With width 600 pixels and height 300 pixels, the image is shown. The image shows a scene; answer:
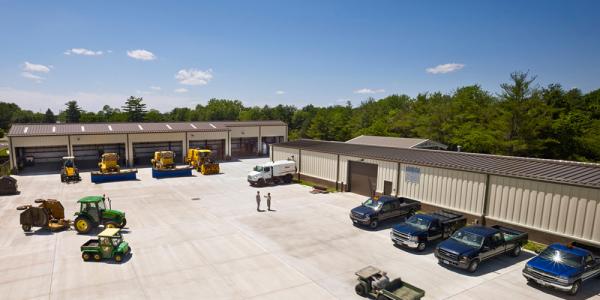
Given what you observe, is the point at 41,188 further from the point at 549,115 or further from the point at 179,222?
the point at 549,115

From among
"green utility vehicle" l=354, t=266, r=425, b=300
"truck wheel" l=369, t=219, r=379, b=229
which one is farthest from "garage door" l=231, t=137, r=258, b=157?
"green utility vehicle" l=354, t=266, r=425, b=300

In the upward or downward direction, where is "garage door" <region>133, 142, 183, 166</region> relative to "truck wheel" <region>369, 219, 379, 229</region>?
upward

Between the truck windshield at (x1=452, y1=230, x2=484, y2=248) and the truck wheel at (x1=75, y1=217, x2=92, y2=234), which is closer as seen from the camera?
the truck windshield at (x1=452, y1=230, x2=484, y2=248)

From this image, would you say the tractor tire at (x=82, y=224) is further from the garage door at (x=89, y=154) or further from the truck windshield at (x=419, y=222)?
the garage door at (x=89, y=154)

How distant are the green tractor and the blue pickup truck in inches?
822

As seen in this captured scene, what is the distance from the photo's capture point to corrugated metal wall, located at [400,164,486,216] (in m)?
21.1

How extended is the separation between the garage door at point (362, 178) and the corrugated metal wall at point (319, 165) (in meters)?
2.09

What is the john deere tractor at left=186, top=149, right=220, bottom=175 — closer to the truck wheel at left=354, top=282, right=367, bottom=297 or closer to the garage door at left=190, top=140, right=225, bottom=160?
the garage door at left=190, top=140, right=225, bottom=160

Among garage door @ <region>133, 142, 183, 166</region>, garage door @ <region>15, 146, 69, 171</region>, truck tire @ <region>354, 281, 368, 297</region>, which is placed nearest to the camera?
truck tire @ <region>354, 281, 368, 297</region>

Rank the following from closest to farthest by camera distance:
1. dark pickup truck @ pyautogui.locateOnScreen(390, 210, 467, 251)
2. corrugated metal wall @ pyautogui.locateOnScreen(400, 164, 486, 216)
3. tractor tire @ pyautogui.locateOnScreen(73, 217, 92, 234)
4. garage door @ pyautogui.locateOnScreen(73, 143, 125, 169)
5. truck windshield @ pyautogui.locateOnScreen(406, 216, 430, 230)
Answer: dark pickup truck @ pyautogui.locateOnScreen(390, 210, 467, 251) → truck windshield @ pyautogui.locateOnScreen(406, 216, 430, 230) → tractor tire @ pyautogui.locateOnScreen(73, 217, 92, 234) → corrugated metal wall @ pyautogui.locateOnScreen(400, 164, 486, 216) → garage door @ pyautogui.locateOnScreen(73, 143, 125, 169)

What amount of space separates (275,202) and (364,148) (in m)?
10.5

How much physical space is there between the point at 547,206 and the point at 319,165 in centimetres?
1919

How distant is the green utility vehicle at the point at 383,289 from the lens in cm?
1177

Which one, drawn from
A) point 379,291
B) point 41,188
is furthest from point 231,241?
point 41,188
